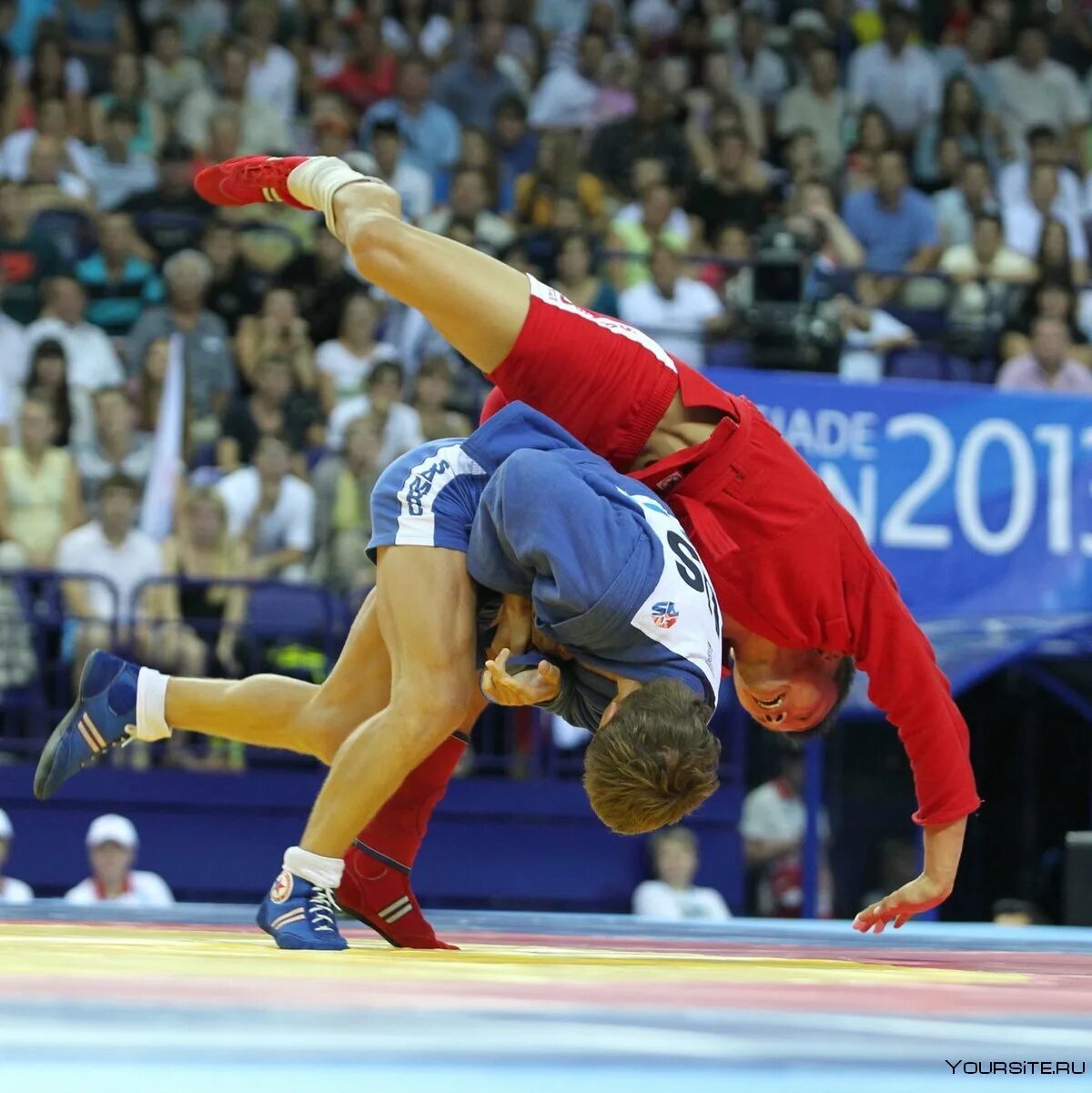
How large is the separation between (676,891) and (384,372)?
7.31 ft

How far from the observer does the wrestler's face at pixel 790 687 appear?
3.57 m

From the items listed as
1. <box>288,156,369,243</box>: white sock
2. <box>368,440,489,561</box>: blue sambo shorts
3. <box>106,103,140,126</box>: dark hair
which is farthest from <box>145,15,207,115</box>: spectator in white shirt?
<box>368,440,489,561</box>: blue sambo shorts

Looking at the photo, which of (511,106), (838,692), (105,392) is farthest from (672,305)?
(838,692)

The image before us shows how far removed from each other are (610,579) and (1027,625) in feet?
14.2

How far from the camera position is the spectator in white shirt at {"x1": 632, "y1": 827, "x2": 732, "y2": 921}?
6742 mm

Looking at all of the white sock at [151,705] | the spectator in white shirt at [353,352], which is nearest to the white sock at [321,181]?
→ the white sock at [151,705]

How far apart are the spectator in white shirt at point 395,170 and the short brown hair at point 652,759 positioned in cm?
613

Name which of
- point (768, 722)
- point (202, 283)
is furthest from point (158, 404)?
point (768, 722)

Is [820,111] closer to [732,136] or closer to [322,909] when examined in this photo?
[732,136]

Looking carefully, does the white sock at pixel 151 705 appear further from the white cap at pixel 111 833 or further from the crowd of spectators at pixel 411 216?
the crowd of spectators at pixel 411 216

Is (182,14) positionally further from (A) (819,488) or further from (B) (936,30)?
(A) (819,488)

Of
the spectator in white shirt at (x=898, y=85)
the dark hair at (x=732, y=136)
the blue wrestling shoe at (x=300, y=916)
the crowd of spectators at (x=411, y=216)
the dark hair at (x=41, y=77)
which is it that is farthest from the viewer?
the spectator in white shirt at (x=898, y=85)

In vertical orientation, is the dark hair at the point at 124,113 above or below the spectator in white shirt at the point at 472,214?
above

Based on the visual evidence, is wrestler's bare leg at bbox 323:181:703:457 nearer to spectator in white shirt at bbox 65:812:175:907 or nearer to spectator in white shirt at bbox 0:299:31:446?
spectator in white shirt at bbox 65:812:175:907
